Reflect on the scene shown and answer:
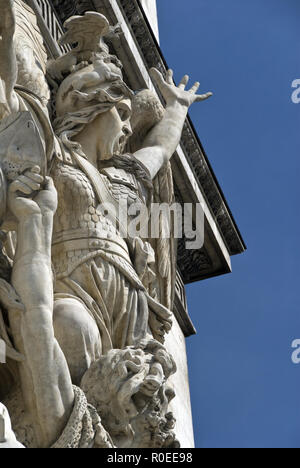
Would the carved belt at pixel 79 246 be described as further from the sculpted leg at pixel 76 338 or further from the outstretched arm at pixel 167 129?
the outstretched arm at pixel 167 129

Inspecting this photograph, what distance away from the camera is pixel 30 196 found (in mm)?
7504

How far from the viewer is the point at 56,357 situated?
7098 mm

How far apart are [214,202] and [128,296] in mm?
6086

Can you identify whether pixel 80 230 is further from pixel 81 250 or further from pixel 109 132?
pixel 109 132

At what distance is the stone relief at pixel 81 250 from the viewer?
710cm

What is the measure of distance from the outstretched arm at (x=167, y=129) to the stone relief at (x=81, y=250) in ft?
0.06

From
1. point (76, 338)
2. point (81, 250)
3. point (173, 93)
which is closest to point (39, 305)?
point (76, 338)

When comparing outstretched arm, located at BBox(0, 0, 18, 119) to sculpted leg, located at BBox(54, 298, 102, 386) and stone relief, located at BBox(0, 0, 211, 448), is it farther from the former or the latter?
sculpted leg, located at BBox(54, 298, 102, 386)

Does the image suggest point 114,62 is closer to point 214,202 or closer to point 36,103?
point 36,103

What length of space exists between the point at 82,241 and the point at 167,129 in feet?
8.33

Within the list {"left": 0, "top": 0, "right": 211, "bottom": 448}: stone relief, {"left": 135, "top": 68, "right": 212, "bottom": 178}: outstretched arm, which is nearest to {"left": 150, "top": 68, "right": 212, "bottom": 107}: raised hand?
{"left": 135, "top": 68, "right": 212, "bottom": 178}: outstretched arm

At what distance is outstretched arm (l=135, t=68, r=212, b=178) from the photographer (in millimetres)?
10301

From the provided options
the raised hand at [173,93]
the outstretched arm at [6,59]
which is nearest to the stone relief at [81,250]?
the outstretched arm at [6,59]
